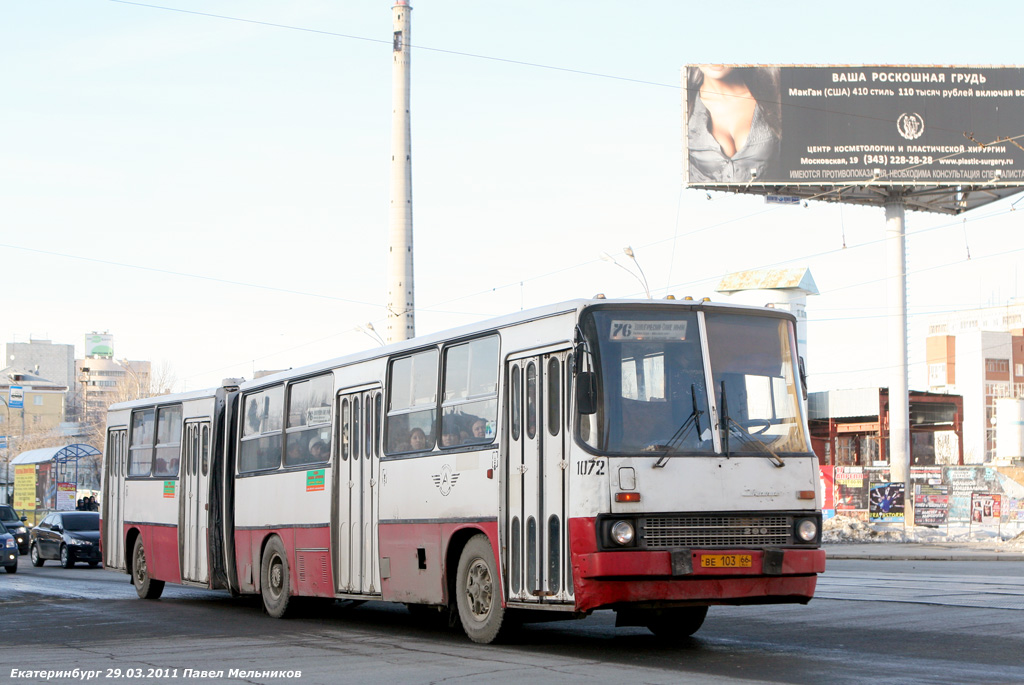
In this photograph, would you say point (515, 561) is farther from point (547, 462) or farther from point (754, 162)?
point (754, 162)

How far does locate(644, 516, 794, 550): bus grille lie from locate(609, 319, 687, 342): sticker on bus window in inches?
61.5

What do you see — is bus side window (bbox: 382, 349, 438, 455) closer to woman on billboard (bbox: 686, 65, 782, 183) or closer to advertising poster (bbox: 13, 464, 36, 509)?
woman on billboard (bbox: 686, 65, 782, 183)

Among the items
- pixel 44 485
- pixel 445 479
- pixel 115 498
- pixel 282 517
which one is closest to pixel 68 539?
pixel 115 498

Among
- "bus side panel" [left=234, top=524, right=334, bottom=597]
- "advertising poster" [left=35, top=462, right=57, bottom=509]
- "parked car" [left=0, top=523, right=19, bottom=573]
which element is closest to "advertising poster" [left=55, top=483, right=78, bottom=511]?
"advertising poster" [left=35, top=462, right=57, bottom=509]

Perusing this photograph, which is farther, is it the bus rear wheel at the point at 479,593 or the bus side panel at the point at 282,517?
the bus side panel at the point at 282,517

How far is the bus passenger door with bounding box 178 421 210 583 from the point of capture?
Answer: 18384mm

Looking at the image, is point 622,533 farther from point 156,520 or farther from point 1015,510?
point 1015,510

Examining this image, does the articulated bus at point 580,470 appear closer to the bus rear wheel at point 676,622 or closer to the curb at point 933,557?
the bus rear wheel at point 676,622

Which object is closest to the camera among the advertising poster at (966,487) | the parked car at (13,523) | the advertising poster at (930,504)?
the advertising poster at (966,487)

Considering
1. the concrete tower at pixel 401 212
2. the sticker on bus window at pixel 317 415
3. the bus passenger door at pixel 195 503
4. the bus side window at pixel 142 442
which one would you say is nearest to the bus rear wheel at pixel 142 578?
the bus side window at pixel 142 442

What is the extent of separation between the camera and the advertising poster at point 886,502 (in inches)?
1588

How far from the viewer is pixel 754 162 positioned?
156 feet

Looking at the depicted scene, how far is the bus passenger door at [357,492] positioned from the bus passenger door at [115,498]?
7942 millimetres

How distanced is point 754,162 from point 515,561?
38.5m
